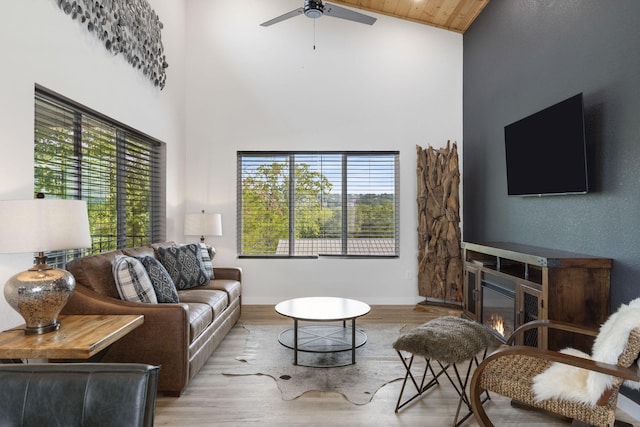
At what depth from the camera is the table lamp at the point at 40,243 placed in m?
1.89

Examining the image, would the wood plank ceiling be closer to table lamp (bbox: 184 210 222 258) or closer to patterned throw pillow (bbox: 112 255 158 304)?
table lamp (bbox: 184 210 222 258)

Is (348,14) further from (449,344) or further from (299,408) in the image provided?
(299,408)

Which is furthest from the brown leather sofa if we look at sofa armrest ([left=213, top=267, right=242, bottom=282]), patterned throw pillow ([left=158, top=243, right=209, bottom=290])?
sofa armrest ([left=213, top=267, right=242, bottom=282])

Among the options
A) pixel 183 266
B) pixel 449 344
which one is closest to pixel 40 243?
pixel 183 266

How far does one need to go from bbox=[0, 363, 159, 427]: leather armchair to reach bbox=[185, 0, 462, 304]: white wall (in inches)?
156

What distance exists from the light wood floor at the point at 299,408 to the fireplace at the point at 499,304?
2.60ft

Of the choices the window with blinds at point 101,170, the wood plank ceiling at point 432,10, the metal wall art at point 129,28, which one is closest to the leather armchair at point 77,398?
the window with blinds at point 101,170

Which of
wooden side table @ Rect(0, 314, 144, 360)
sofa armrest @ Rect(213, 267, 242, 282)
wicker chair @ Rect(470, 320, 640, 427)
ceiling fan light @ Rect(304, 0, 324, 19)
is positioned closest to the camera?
wicker chair @ Rect(470, 320, 640, 427)

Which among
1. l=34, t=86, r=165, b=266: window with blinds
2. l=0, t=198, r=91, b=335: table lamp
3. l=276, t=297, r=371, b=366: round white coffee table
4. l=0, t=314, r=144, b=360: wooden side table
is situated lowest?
l=276, t=297, r=371, b=366: round white coffee table

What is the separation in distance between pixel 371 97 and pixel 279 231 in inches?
82.7

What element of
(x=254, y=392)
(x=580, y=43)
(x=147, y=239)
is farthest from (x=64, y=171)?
(x=580, y=43)

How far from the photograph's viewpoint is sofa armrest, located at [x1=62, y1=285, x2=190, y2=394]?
259 centimetres

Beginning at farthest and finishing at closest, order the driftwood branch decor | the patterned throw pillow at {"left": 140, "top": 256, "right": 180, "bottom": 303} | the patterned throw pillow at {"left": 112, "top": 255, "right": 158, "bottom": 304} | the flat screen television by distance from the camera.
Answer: the driftwood branch decor < the patterned throw pillow at {"left": 140, "top": 256, "right": 180, "bottom": 303} < the flat screen television < the patterned throw pillow at {"left": 112, "top": 255, "right": 158, "bottom": 304}

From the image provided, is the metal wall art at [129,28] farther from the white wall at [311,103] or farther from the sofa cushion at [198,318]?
the sofa cushion at [198,318]
